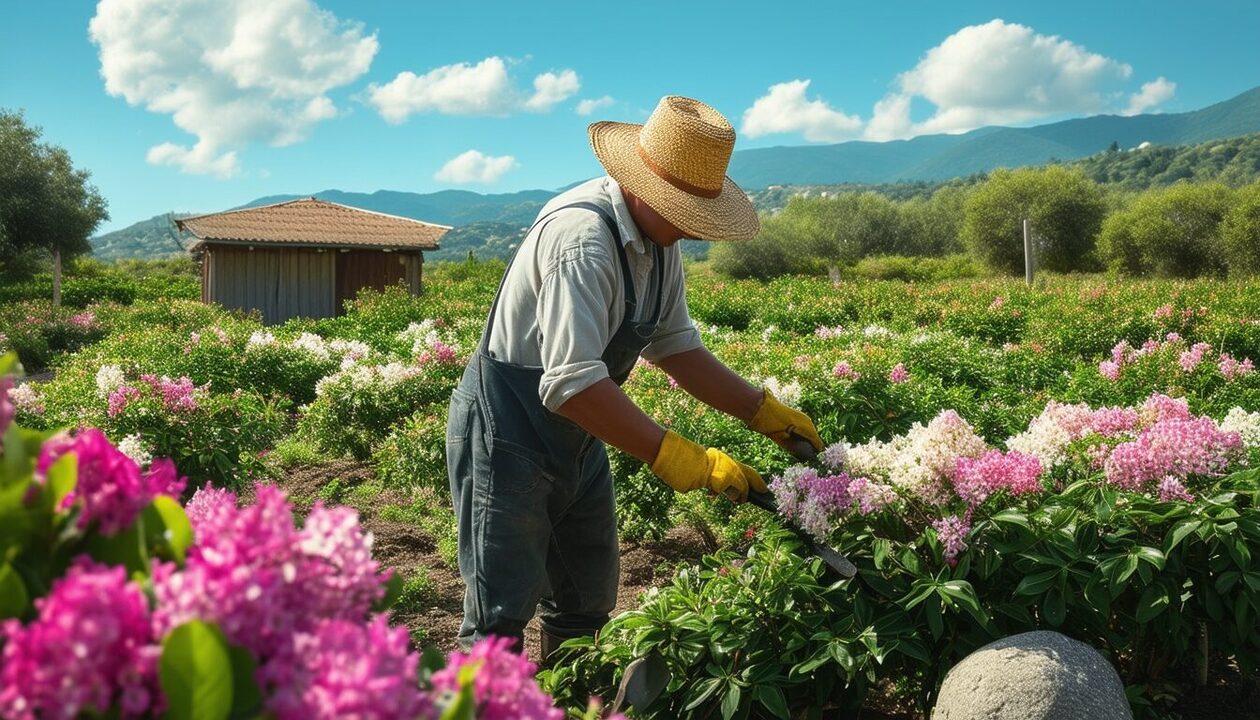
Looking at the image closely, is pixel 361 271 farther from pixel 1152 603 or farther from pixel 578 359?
pixel 1152 603

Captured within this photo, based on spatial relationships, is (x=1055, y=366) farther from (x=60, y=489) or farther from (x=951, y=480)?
(x=60, y=489)

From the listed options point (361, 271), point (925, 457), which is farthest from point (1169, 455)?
point (361, 271)

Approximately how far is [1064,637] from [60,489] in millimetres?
2662

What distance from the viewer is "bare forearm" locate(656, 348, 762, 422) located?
346 centimetres

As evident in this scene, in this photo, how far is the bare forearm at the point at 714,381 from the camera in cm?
346

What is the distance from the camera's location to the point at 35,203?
2909 cm

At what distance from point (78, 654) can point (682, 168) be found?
2.42m

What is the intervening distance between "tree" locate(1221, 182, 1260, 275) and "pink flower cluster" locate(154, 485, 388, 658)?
1534 inches

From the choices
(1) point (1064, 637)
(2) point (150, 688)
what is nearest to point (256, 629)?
(2) point (150, 688)

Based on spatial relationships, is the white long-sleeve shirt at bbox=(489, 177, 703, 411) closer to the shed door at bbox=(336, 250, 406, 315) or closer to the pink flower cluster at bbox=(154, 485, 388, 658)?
the pink flower cluster at bbox=(154, 485, 388, 658)

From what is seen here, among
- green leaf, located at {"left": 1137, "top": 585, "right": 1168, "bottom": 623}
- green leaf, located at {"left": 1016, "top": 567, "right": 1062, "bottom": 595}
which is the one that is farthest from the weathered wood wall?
green leaf, located at {"left": 1137, "top": 585, "right": 1168, "bottom": 623}

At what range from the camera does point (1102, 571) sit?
2.80 m

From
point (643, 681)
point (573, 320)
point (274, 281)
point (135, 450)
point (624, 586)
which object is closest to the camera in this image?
point (643, 681)

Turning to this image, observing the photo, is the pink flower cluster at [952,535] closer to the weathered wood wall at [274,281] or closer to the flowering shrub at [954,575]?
the flowering shrub at [954,575]
